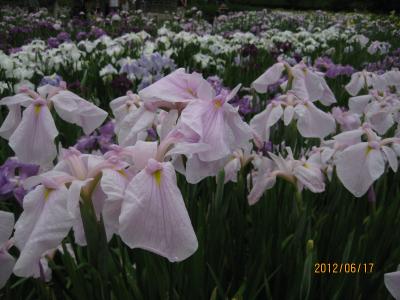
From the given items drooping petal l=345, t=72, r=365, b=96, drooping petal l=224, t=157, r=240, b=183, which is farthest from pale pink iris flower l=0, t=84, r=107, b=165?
drooping petal l=345, t=72, r=365, b=96

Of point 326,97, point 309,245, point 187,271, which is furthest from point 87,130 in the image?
point 326,97

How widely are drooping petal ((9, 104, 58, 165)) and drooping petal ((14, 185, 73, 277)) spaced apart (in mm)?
197

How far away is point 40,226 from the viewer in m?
0.71

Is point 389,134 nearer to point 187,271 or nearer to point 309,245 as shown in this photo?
point 309,245

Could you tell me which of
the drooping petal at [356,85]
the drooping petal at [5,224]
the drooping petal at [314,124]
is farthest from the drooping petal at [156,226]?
the drooping petal at [356,85]

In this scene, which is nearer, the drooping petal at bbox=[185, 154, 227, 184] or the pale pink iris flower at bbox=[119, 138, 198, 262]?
the pale pink iris flower at bbox=[119, 138, 198, 262]

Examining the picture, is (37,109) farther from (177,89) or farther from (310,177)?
(310,177)

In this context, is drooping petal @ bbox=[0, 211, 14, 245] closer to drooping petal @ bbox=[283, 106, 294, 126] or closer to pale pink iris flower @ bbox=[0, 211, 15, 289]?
pale pink iris flower @ bbox=[0, 211, 15, 289]

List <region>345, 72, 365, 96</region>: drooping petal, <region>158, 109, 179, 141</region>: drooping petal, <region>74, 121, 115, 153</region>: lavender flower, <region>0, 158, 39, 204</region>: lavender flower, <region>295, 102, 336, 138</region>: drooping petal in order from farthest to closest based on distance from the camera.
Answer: <region>345, 72, 365, 96</region>: drooping petal
<region>74, 121, 115, 153</region>: lavender flower
<region>295, 102, 336, 138</region>: drooping petal
<region>0, 158, 39, 204</region>: lavender flower
<region>158, 109, 179, 141</region>: drooping petal

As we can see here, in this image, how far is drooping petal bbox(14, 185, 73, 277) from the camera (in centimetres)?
70

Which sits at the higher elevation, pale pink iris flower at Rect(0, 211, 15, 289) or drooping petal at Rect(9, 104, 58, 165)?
drooping petal at Rect(9, 104, 58, 165)

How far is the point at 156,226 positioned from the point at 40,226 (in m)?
0.19

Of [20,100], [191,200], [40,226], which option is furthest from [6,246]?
[191,200]

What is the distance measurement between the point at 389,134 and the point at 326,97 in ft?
2.63
